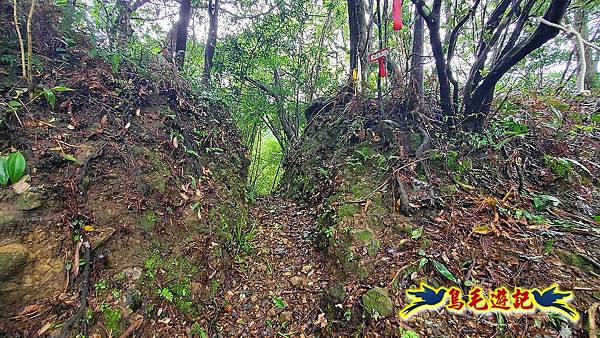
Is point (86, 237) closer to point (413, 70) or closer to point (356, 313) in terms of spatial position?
point (356, 313)

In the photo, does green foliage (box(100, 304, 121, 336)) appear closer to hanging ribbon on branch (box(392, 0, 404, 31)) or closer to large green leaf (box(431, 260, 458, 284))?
large green leaf (box(431, 260, 458, 284))

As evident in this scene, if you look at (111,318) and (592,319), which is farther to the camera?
(111,318)

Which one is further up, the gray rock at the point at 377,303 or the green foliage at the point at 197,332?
the gray rock at the point at 377,303

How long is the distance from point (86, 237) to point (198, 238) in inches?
46.2

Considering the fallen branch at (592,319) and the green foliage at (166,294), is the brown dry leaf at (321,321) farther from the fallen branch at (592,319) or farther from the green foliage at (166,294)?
the fallen branch at (592,319)

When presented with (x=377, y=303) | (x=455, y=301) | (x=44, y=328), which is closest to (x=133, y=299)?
(x=44, y=328)

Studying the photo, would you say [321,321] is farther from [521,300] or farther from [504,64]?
[504,64]

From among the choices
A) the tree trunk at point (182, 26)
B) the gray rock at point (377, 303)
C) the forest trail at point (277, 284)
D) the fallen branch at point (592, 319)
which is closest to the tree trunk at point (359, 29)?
the forest trail at point (277, 284)

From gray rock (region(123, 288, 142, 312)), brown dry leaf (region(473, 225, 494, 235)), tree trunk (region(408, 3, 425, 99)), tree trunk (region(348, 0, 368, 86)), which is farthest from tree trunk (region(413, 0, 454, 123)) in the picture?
gray rock (region(123, 288, 142, 312))

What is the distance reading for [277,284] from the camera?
3639 mm

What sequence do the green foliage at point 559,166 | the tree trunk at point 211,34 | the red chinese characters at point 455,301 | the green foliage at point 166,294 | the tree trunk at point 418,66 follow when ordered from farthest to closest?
the tree trunk at point 211,34, the tree trunk at point 418,66, the green foliage at point 559,166, the green foliage at point 166,294, the red chinese characters at point 455,301

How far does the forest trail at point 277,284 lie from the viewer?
306 centimetres

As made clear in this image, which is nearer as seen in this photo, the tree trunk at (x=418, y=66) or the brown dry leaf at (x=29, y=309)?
the brown dry leaf at (x=29, y=309)

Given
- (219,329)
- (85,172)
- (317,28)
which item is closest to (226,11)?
(317,28)
